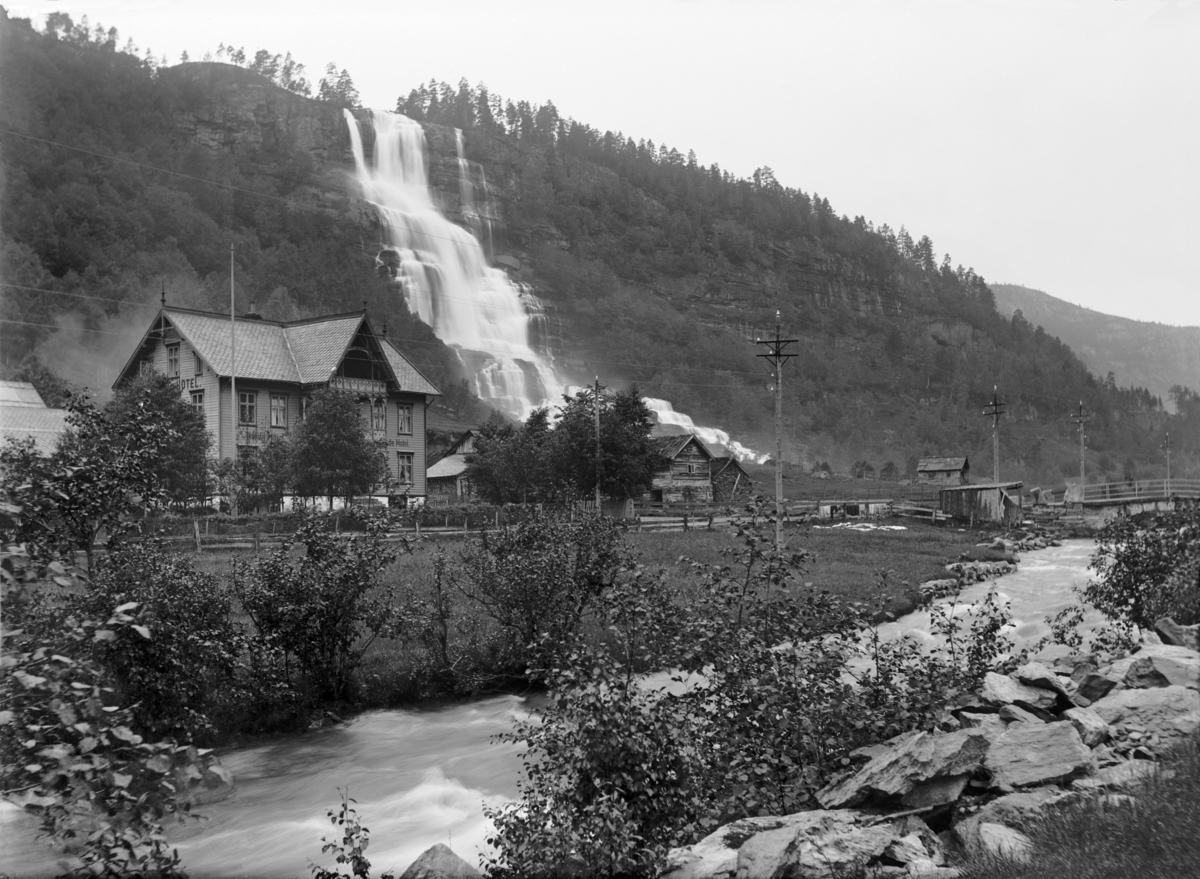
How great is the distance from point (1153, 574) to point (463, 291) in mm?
125879

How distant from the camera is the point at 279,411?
182ft

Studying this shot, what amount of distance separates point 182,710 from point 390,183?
159646mm

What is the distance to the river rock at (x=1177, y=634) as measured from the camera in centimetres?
1453

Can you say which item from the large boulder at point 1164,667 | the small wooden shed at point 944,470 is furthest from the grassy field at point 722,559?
the small wooden shed at point 944,470

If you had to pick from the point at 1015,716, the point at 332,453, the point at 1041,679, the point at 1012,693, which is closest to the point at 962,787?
the point at 1015,716

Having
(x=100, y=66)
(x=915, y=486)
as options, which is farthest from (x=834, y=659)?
(x=100, y=66)

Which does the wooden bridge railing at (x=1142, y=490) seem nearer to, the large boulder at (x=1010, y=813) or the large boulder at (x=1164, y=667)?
the large boulder at (x=1164, y=667)

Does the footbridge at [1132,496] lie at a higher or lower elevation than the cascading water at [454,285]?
lower

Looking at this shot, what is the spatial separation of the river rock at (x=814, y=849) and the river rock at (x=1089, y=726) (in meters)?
3.06

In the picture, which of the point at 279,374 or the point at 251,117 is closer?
the point at 279,374

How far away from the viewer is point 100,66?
116938mm

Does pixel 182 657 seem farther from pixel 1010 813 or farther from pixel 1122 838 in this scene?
pixel 1122 838

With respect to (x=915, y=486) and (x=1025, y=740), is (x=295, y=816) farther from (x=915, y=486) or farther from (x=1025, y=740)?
(x=915, y=486)

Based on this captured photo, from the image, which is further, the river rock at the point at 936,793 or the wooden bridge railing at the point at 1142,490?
the wooden bridge railing at the point at 1142,490
